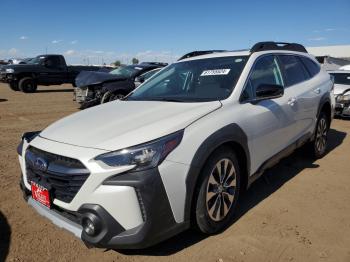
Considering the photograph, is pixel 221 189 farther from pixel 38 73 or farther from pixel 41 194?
pixel 38 73

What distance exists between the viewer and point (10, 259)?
9.58 ft

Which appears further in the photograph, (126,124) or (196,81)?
(196,81)

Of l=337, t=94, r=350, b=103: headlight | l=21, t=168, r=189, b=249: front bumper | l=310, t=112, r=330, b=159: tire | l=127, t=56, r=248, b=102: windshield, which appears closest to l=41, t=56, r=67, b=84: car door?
l=337, t=94, r=350, b=103: headlight

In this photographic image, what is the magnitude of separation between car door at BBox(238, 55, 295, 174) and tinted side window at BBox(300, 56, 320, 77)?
1088 millimetres

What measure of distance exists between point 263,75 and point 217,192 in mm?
1623

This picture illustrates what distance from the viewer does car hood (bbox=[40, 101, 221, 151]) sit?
2.71 meters

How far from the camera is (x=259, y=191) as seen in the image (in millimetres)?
4340

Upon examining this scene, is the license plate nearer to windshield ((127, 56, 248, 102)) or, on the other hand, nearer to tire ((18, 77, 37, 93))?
windshield ((127, 56, 248, 102))

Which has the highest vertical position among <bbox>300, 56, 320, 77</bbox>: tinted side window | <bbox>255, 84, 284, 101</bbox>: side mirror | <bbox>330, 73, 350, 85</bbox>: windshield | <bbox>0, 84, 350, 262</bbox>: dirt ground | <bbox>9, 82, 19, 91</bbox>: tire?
<bbox>300, 56, 320, 77</bbox>: tinted side window

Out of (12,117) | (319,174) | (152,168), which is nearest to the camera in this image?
(152,168)

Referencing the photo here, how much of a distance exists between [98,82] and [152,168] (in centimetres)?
835

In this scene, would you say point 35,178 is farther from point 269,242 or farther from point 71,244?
point 269,242

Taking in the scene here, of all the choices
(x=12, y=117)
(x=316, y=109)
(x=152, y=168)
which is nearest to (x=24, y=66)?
(x=12, y=117)

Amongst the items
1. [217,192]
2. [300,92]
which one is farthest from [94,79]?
[217,192]
